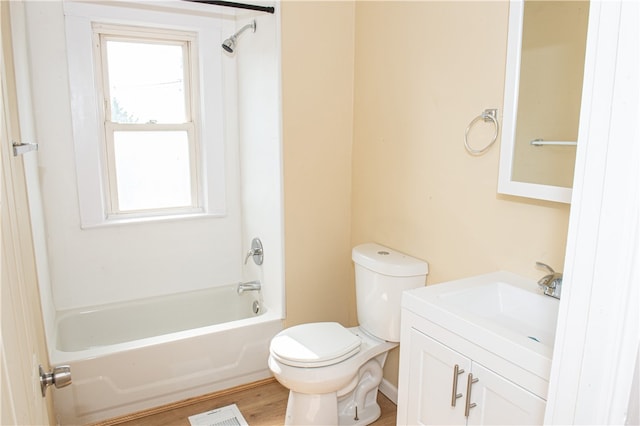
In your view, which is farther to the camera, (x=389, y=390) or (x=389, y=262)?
(x=389, y=390)

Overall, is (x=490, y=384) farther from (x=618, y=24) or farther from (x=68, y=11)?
(x=68, y=11)

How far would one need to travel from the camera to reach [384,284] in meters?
2.09

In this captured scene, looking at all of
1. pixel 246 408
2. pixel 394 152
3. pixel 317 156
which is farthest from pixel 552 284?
pixel 246 408

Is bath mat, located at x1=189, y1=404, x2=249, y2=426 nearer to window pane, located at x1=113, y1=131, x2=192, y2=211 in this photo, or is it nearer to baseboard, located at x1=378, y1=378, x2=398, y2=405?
baseboard, located at x1=378, y1=378, x2=398, y2=405

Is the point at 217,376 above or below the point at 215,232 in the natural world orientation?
below

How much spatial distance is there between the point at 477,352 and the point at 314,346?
0.84 meters

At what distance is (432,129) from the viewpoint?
6.61ft

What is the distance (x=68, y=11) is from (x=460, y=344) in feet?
8.52

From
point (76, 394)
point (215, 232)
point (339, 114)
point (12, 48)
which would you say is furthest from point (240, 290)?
point (12, 48)

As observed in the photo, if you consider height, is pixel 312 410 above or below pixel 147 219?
below

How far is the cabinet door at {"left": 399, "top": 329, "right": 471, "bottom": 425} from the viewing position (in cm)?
140

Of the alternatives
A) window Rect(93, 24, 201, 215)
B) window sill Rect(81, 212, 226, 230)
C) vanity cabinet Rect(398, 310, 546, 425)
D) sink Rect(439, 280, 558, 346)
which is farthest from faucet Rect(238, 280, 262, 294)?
sink Rect(439, 280, 558, 346)

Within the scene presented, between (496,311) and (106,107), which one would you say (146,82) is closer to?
(106,107)

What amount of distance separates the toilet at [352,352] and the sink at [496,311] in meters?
0.46
